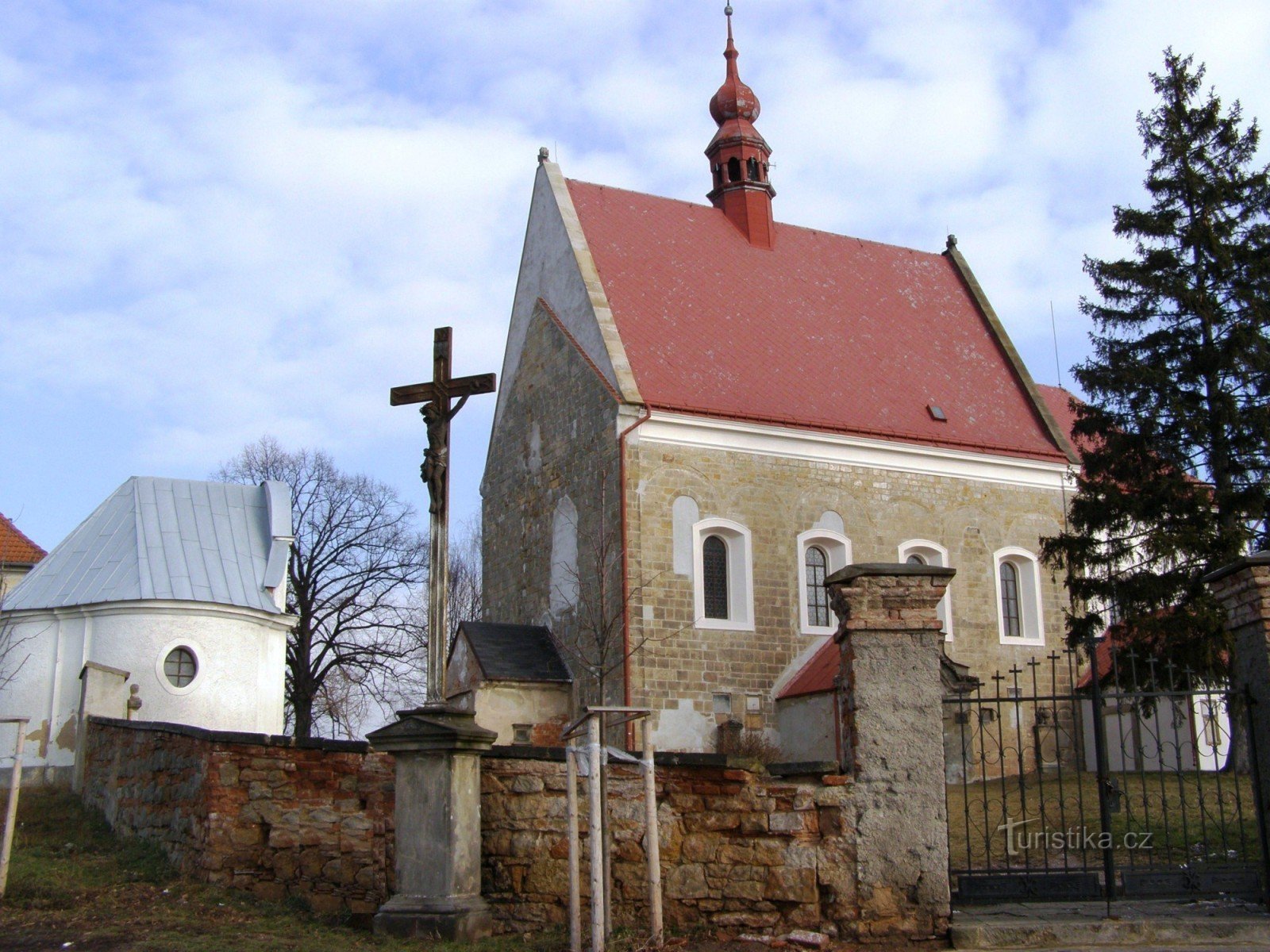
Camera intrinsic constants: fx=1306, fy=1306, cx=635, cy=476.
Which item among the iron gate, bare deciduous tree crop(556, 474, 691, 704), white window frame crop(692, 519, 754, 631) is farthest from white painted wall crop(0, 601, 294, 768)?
the iron gate

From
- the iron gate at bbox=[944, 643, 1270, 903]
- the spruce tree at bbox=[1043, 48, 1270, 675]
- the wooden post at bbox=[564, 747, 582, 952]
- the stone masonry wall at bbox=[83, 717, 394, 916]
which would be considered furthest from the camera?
the spruce tree at bbox=[1043, 48, 1270, 675]

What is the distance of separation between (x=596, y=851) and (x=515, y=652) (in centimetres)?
1250

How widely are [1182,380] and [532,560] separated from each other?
33.6 feet

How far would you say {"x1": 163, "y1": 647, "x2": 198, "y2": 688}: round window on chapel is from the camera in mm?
18312

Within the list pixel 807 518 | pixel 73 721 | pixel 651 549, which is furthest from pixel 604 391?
pixel 73 721

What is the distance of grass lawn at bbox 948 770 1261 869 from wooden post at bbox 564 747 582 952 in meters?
2.76

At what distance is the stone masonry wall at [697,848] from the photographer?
8.18m

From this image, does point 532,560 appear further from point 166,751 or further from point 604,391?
point 166,751

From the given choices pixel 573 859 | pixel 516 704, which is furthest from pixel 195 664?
pixel 573 859

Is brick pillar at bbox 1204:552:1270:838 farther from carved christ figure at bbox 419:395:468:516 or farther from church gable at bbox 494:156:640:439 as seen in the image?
church gable at bbox 494:156:640:439

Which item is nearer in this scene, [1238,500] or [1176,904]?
[1176,904]

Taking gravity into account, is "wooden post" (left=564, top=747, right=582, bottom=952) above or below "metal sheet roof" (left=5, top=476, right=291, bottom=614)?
below

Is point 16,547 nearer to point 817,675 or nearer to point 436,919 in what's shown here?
point 817,675

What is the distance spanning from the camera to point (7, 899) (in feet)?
28.6
